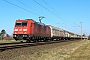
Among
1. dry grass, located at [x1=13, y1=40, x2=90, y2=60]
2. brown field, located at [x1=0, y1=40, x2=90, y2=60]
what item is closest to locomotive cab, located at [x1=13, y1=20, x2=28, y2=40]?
brown field, located at [x1=0, y1=40, x2=90, y2=60]

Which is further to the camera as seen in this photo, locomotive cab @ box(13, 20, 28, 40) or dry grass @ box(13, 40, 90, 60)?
locomotive cab @ box(13, 20, 28, 40)

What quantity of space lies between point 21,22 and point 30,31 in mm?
2205

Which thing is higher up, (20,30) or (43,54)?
(20,30)

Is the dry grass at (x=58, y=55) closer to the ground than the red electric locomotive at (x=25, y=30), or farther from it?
closer to the ground

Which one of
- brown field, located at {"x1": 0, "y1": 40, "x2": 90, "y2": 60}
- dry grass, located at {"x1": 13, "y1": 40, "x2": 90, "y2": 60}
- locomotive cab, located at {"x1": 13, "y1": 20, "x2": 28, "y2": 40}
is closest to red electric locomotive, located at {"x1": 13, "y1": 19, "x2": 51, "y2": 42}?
locomotive cab, located at {"x1": 13, "y1": 20, "x2": 28, "y2": 40}

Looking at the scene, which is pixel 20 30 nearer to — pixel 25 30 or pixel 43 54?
pixel 25 30

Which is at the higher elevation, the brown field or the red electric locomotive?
the red electric locomotive

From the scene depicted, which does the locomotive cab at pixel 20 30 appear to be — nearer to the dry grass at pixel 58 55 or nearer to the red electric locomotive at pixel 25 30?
the red electric locomotive at pixel 25 30

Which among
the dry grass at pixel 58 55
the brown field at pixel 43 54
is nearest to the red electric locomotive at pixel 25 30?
the brown field at pixel 43 54

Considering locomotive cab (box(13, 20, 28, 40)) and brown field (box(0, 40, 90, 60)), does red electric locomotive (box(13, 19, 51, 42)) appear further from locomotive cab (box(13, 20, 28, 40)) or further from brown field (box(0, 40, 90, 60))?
brown field (box(0, 40, 90, 60))


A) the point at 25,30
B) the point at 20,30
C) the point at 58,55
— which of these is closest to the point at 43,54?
the point at 58,55

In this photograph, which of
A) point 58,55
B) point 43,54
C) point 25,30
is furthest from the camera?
point 25,30

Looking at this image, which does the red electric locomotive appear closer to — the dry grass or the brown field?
the brown field

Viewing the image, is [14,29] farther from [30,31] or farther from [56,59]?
[56,59]
